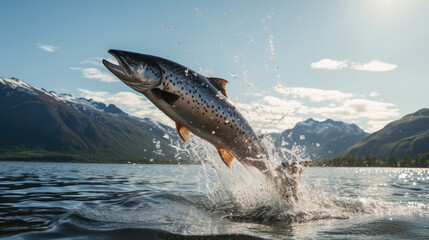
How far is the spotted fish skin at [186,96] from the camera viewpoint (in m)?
6.85

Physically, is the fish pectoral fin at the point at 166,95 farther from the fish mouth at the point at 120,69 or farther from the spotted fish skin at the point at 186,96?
Result: the fish mouth at the point at 120,69

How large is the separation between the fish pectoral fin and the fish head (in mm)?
130

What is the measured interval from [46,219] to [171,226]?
3.90m

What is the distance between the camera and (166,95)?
6852 millimetres

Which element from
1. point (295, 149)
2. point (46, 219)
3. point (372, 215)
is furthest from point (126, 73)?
point (372, 215)

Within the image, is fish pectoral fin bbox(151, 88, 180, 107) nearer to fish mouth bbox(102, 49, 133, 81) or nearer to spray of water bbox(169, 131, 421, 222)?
fish mouth bbox(102, 49, 133, 81)

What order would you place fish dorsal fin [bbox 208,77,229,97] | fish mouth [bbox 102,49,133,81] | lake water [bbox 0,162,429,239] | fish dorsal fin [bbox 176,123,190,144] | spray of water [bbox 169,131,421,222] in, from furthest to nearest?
spray of water [bbox 169,131,421,222] → fish dorsal fin [bbox 208,77,229,97] → fish dorsal fin [bbox 176,123,190,144] → fish mouth [bbox 102,49,133,81] → lake water [bbox 0,162,429,239]

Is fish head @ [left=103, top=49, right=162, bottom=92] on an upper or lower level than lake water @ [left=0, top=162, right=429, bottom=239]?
upper

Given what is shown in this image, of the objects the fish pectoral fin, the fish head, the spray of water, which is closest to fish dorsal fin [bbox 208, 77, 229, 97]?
the fish pectoral fin

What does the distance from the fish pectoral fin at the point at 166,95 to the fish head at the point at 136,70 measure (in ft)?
0.43

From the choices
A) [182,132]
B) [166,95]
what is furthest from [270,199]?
[166,95]

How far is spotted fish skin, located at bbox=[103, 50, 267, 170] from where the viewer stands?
6.85 meters

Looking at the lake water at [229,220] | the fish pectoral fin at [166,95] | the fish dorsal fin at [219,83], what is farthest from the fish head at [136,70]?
the lake water at [229,220]

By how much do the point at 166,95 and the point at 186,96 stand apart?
0.51 metres
